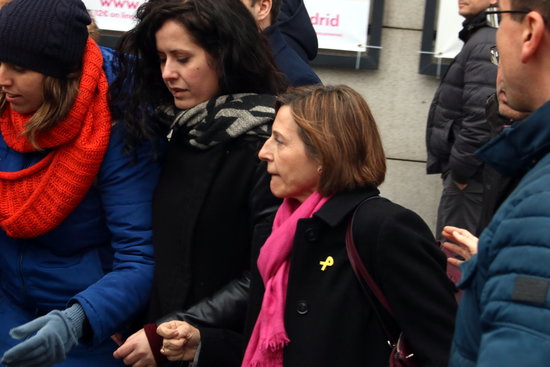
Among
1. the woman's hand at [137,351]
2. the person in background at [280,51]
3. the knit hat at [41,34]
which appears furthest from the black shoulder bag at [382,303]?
the person in background at [280,51]

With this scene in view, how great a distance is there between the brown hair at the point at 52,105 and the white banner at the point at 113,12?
13.9 feet

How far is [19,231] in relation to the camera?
2.84 metres

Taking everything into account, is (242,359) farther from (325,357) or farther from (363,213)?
(363,213)

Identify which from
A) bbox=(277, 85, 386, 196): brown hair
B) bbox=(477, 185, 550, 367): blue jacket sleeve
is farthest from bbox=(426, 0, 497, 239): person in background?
bbox=(477, 185, 550, 367): blue jacket sleeve

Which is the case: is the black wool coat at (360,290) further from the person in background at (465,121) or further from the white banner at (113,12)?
the white banner at (113,12)

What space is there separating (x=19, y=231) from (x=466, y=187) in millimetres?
3415

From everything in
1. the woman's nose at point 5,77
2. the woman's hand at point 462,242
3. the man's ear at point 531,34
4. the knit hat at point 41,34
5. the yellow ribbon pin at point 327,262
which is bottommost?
the yellow ribbon pin at point 327,262

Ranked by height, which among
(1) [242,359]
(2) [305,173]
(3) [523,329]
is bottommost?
(1) [242,359]

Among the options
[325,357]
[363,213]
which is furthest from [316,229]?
[325,357]

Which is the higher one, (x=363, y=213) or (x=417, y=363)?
(x=363, y=213)

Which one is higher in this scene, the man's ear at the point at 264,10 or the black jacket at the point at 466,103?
the man's ear at the point at 264,10

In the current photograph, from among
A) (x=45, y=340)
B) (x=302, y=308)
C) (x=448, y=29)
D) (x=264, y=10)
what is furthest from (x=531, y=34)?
(x=448, y=29)

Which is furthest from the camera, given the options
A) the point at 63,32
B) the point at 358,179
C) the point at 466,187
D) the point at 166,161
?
the point at 466,187

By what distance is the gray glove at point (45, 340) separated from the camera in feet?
8.46
